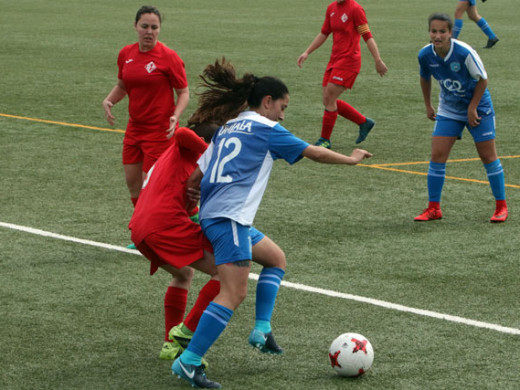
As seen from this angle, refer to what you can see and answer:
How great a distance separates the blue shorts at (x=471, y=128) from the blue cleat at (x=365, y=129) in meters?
4.04

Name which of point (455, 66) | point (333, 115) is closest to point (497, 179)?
point (455, 66)

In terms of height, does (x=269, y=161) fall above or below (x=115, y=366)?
above

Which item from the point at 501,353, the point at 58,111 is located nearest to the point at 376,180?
the point at 501,353

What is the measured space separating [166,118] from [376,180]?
354 centimetres

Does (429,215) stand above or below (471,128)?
below

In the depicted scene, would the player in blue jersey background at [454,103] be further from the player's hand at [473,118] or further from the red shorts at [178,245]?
the red shorts at [178,245]

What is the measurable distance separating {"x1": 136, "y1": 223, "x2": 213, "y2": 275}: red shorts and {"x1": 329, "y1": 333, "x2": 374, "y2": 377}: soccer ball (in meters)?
0.90

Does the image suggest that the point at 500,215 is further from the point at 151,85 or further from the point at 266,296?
the point at 266,296

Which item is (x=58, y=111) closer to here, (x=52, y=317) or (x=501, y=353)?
(x=52, y=317)

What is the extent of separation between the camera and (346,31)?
43.1 feet

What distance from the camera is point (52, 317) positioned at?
664 centimetres

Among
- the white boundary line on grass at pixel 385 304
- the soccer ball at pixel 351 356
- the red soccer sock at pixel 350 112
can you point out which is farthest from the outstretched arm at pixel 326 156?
the red soccer sock at pixel 350 112

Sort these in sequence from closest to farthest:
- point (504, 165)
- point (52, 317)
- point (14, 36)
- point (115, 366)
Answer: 1. point (115, 366)
2. point (52, 317)
3. point (504, 165)
4. point (14, 36)

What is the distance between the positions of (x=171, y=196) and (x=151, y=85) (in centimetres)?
279
